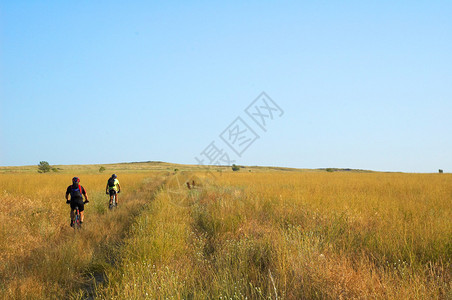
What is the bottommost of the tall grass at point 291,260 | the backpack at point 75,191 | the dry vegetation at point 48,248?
the dry vegetation at point 48,248

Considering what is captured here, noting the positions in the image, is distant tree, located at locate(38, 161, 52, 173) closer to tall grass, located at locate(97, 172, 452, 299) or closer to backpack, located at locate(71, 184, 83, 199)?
backpack, located at locate(71, 184, 83, 199)

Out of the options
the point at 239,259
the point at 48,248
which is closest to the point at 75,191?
the point at 48,248

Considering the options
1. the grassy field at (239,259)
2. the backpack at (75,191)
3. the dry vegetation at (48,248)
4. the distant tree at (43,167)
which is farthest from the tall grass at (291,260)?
the distant tree at (43,167)

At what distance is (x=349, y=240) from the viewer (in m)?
5.02

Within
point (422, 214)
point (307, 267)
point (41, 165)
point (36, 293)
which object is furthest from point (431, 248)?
point (41, 165)

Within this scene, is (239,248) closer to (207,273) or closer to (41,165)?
(207,273)

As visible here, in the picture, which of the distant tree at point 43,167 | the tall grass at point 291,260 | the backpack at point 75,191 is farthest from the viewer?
the distant tree at point 43,167

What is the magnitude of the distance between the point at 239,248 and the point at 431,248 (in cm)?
314

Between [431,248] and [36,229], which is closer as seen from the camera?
[431,248]

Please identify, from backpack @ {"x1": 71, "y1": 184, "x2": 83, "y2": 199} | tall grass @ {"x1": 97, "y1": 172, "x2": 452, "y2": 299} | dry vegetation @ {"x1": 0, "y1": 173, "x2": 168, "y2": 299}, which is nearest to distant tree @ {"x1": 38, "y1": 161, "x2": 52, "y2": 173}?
dry vegetation @ {"x1": 0, "y1": 173, "x2": 168, "y2": 299}

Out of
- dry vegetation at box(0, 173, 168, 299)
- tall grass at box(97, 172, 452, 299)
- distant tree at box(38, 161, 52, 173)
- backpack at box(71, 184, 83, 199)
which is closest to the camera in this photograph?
tall grass at box(97, 172, 452, 299)

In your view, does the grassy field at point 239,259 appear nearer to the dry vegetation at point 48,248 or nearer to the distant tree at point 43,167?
the dry vegetation at point 48,248

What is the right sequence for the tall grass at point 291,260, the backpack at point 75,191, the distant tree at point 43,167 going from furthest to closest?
the distant tree at point 43,167 → the backpack at point 75,191 → the tall grass at point 291,260

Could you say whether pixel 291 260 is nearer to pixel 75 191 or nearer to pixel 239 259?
pixel 239 259
